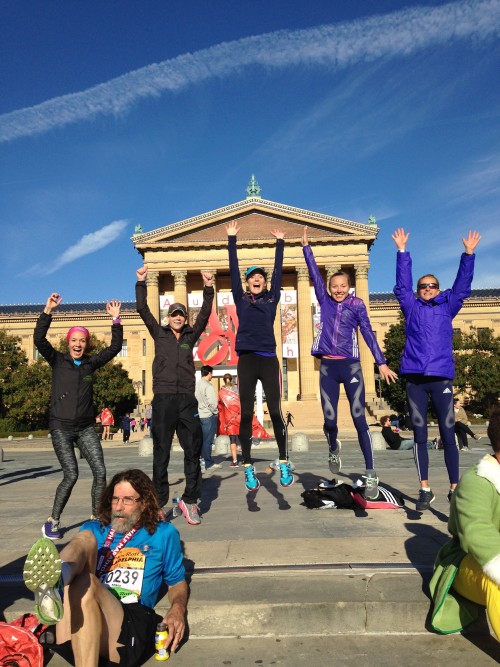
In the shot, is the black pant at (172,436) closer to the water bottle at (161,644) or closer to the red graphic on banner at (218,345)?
the water bottle at (161,644)

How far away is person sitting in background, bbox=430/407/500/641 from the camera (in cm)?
288

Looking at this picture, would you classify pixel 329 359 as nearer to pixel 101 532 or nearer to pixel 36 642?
pixel 101 532

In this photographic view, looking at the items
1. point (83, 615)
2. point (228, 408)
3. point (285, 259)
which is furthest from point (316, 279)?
point (285, 259)

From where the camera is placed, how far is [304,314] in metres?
Result: 52.1

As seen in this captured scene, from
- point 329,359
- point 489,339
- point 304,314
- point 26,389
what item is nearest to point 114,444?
point 26,389

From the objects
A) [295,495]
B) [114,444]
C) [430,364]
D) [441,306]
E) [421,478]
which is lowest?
[114,444]

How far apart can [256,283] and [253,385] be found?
1.15 metres

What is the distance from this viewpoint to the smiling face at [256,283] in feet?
20.4

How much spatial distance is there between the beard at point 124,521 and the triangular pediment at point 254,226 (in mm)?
49968

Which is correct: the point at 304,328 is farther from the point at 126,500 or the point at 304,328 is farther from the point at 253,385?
the point at 126,500

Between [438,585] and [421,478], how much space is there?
8.46 feet

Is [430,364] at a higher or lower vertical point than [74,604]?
higher

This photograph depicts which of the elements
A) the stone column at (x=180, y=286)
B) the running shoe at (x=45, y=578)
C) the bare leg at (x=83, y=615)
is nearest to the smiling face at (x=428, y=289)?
the bare leg at (x=83, y=615)

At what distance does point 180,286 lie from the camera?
53125mm
